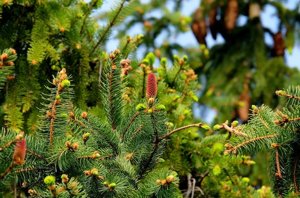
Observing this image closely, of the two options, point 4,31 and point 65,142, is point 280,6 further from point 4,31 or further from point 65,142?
point 65,142

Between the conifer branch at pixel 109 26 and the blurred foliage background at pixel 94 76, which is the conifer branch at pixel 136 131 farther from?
the conifer branch at pixel 109 26

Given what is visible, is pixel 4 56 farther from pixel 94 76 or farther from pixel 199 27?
pixel 199 27

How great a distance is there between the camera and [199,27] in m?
5.82

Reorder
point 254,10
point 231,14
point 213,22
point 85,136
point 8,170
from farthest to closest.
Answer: point 254,10 < point 231,14 < point 213,22 < point 85,136 < point 8,170

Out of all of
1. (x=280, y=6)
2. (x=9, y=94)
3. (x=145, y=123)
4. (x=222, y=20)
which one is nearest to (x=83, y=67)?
(x=9, y=94)

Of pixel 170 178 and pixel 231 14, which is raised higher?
pixel 231 14

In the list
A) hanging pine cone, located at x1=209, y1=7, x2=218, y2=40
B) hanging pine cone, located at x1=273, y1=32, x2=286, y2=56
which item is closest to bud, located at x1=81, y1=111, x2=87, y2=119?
hanging pine cone, located at x1=209, y1=7, x2=218, y2=40

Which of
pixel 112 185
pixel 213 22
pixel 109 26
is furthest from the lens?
pixel 213 22

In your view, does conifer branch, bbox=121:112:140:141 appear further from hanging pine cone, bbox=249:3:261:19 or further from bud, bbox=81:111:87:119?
hanging pine cone, bbox=249:3:261:19

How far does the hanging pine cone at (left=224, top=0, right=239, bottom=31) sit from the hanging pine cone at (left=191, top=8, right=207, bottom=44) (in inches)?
9.3

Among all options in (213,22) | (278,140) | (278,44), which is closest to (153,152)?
(278,140)

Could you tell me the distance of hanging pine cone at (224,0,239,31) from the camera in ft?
20.5

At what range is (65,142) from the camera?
6.37ft

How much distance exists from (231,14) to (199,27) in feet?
2.12
